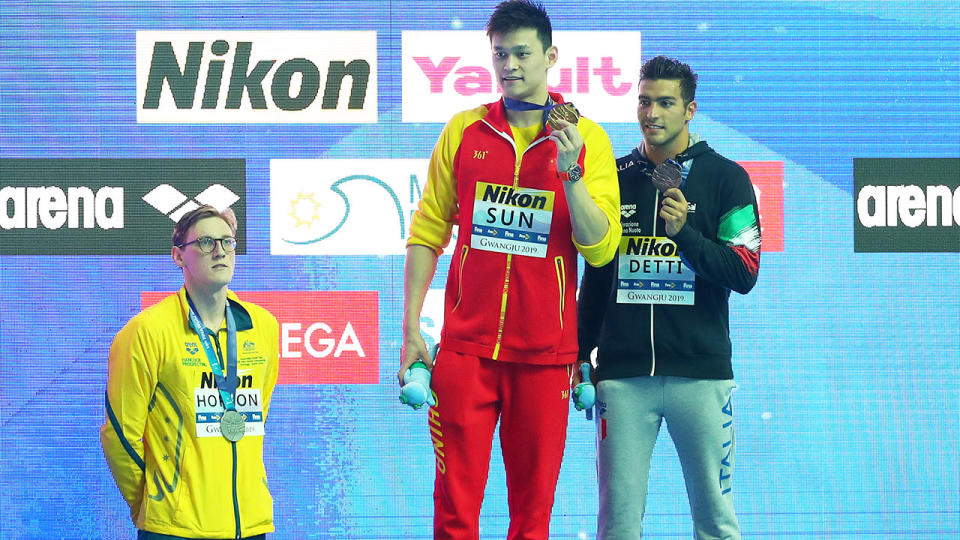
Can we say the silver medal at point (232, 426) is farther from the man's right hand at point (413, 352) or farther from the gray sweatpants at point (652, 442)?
the gray sweatpants at point (652, 442)

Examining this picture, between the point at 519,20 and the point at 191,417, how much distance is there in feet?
4.08

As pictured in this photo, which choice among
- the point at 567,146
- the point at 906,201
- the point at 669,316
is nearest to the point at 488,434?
the point at 669,316

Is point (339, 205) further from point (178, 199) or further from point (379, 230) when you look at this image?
point (178, 199)

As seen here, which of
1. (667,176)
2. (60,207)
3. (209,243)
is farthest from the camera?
(60,207)

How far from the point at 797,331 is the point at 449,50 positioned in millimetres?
1707

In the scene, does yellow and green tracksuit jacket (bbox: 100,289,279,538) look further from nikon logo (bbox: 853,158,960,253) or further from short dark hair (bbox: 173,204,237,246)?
nikon logo (bbox: 853,158,960,253)

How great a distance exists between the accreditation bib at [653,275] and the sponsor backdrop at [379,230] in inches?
53.2

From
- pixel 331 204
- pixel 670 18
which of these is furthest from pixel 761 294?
pixel 331 204

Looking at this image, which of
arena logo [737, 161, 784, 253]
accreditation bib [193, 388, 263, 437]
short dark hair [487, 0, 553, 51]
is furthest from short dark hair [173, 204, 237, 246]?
arena logo [737, 161, 784, 253]

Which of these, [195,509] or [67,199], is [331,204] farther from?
[195,509]

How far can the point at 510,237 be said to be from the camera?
2.65 meters

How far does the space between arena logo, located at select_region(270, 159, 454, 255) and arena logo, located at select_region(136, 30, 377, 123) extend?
0.20m

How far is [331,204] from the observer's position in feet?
13.7

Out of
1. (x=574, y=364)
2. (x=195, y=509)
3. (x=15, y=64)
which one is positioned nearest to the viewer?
(x=195, y=509)
